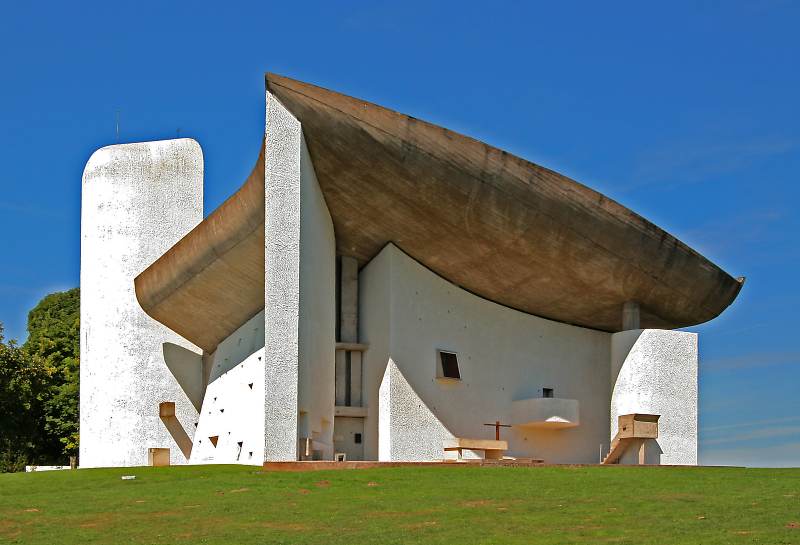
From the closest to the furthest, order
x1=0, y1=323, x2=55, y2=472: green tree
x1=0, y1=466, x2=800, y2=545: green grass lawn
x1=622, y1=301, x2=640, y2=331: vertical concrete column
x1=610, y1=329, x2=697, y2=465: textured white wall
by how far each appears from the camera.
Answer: x1=0, y1=466, x2=800, y2=545: green grass lawn < x1=610, y1=329, x2=697, y2=465: textured white wall < x1=622, y1=301, x2=640, y2=331: vertical concrete column < x1=0, y1=323, x2=55, y2=472: green tree

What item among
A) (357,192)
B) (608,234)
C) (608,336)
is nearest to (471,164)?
(357,192)

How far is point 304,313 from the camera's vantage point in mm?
21812

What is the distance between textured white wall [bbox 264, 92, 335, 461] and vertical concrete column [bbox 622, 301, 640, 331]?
9.41 meters

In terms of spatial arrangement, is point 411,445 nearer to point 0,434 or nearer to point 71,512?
point 71,512

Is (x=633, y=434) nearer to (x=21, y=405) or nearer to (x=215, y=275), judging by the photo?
(x=215, y=275)

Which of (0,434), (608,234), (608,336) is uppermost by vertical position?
(608,234)

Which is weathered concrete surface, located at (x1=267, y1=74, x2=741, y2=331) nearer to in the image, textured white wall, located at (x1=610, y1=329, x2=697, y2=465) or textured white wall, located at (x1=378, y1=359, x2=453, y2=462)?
textured white wall, located at (x1=610, y1=329, x2=697, y2=465)

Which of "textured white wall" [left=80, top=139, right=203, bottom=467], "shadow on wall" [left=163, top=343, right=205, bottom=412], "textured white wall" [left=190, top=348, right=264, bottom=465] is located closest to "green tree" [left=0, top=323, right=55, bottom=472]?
"textured white wall" [left=80, top=139, right=203, bottom=467]

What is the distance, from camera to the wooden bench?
83.1ft

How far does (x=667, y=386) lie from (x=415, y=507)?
48.7 ft

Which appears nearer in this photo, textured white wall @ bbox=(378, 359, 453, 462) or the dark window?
textured white wall @ bbox=(378, 359, 453, 462)

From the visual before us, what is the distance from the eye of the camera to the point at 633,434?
27.5 meters

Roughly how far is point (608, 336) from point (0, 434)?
23111 millimetres

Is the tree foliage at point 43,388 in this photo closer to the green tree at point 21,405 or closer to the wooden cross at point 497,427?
the green tree at point 21,405
